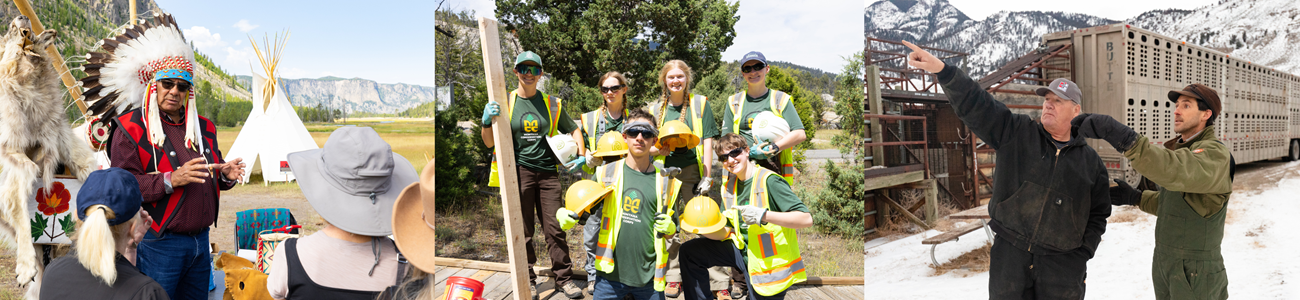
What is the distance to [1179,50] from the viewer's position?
3.51m

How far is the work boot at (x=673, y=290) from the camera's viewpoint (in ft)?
14.1

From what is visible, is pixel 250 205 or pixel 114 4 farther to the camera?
pixel 250 205

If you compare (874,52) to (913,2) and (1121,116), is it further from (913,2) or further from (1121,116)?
(1121,116)

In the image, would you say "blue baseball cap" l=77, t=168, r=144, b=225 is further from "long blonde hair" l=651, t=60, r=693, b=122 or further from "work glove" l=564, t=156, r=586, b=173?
"long blonde hair" l=651, t=60, r=693, b=122

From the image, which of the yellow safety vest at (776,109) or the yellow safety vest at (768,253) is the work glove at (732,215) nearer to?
the yellow safety vest at (768,253)

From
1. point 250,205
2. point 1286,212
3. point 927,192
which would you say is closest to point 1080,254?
point 927,192

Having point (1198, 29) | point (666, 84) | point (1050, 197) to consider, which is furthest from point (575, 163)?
point (1198, 29)

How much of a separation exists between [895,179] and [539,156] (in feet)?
10.5

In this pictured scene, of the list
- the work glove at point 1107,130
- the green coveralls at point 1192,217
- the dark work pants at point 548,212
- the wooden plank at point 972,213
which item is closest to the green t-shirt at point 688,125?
the dark work pants at point 548,212

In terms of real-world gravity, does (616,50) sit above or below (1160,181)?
above

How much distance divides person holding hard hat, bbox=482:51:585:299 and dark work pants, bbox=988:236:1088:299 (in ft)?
9.09

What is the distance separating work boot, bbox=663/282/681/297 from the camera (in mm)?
4309

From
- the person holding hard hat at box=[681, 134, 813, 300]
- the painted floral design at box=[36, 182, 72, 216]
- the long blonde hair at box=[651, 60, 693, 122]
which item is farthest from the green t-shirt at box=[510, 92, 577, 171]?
the painted floral design at box=[36, 182, 72, 216]

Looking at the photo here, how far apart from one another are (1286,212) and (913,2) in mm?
2787
